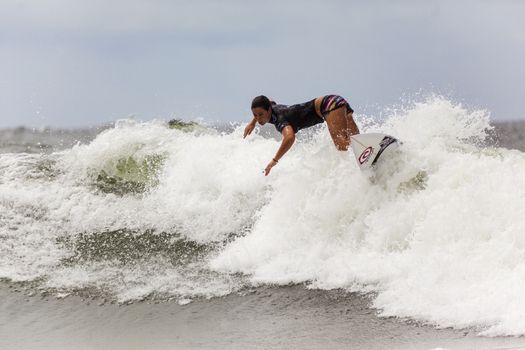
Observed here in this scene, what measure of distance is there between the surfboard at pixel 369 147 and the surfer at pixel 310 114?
1.20 feet

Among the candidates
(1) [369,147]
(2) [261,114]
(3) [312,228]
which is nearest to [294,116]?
(2) [261,114]

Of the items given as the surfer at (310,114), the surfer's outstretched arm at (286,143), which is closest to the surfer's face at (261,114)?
the surfer at (310,114)

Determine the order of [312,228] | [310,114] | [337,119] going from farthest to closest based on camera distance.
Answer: [310,114] < [337,119] < [312,228]

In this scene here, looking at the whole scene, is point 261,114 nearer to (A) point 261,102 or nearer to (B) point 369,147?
(A) point 261,102

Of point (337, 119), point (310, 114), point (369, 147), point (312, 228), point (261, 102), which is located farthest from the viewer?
point (310, 114)

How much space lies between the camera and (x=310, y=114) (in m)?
7.71

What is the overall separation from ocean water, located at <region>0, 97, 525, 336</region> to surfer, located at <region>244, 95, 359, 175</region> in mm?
258

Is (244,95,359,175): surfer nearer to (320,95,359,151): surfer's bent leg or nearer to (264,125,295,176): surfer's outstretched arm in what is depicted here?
(320,95,359,151): surfer's bent leg

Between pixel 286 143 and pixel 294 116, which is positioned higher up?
pixel 294 116

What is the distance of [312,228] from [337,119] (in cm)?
138

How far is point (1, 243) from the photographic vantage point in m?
8.30

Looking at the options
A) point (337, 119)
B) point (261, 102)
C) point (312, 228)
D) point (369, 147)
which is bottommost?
point (312, 228)

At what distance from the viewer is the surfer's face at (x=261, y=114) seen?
7.45 m

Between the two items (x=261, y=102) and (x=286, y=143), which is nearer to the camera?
(x=286, y=143)
